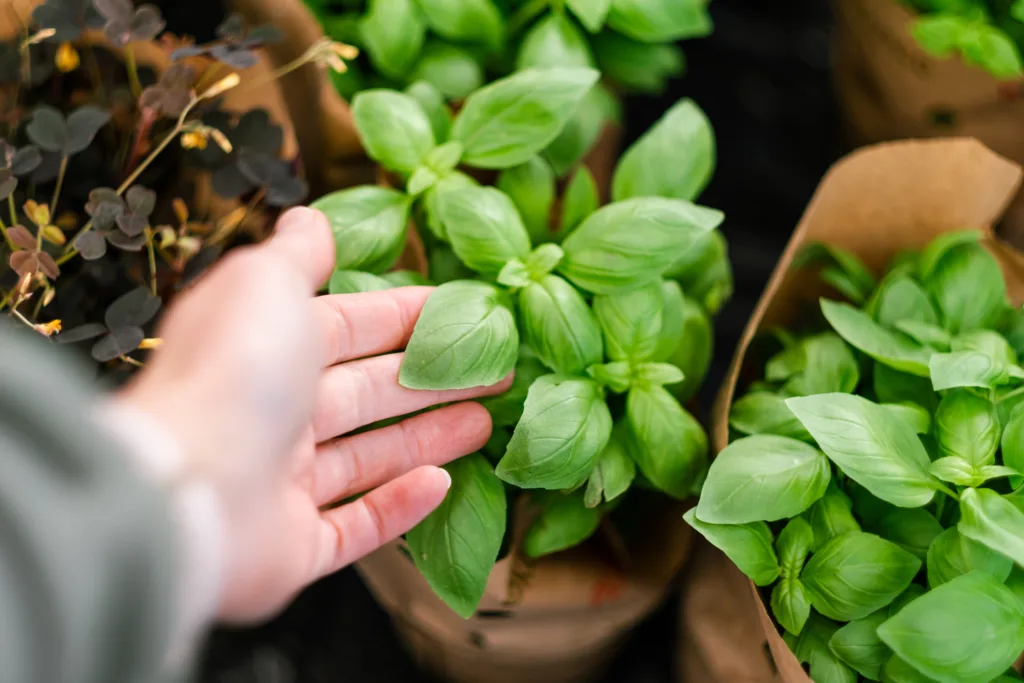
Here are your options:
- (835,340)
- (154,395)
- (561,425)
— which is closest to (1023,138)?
(835,340)

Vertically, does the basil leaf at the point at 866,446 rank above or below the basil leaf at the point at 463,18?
below

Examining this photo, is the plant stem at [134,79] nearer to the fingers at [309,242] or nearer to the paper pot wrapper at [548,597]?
the fingers at [309,242]

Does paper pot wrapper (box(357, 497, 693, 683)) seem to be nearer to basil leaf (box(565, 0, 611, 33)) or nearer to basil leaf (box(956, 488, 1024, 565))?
basil leaf (box(956, 488, 1024, 565))

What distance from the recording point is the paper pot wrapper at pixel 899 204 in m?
0.64

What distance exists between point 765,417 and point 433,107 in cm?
35

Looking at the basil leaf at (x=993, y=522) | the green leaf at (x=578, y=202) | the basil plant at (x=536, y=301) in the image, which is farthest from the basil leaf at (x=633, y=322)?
the basil leaf at (x=993, y=522)

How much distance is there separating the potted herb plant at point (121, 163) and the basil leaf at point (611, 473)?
308 mm

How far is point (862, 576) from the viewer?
1.65 feet

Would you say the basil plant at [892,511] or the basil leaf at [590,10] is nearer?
the basil plant at [892,511]

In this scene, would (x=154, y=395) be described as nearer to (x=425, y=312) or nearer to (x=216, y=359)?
(x=216, y=359)

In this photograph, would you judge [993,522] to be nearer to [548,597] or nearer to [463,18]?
[548,597]

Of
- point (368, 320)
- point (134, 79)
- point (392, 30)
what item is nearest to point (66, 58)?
point (134, 79)

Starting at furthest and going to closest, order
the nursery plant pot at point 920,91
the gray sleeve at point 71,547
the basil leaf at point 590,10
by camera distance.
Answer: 1. the nursery plant pot at point 920,91
2. the basil leaf at point 590,10
3. the gray sleeve at point 71,547

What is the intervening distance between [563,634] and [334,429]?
12.3 inches
